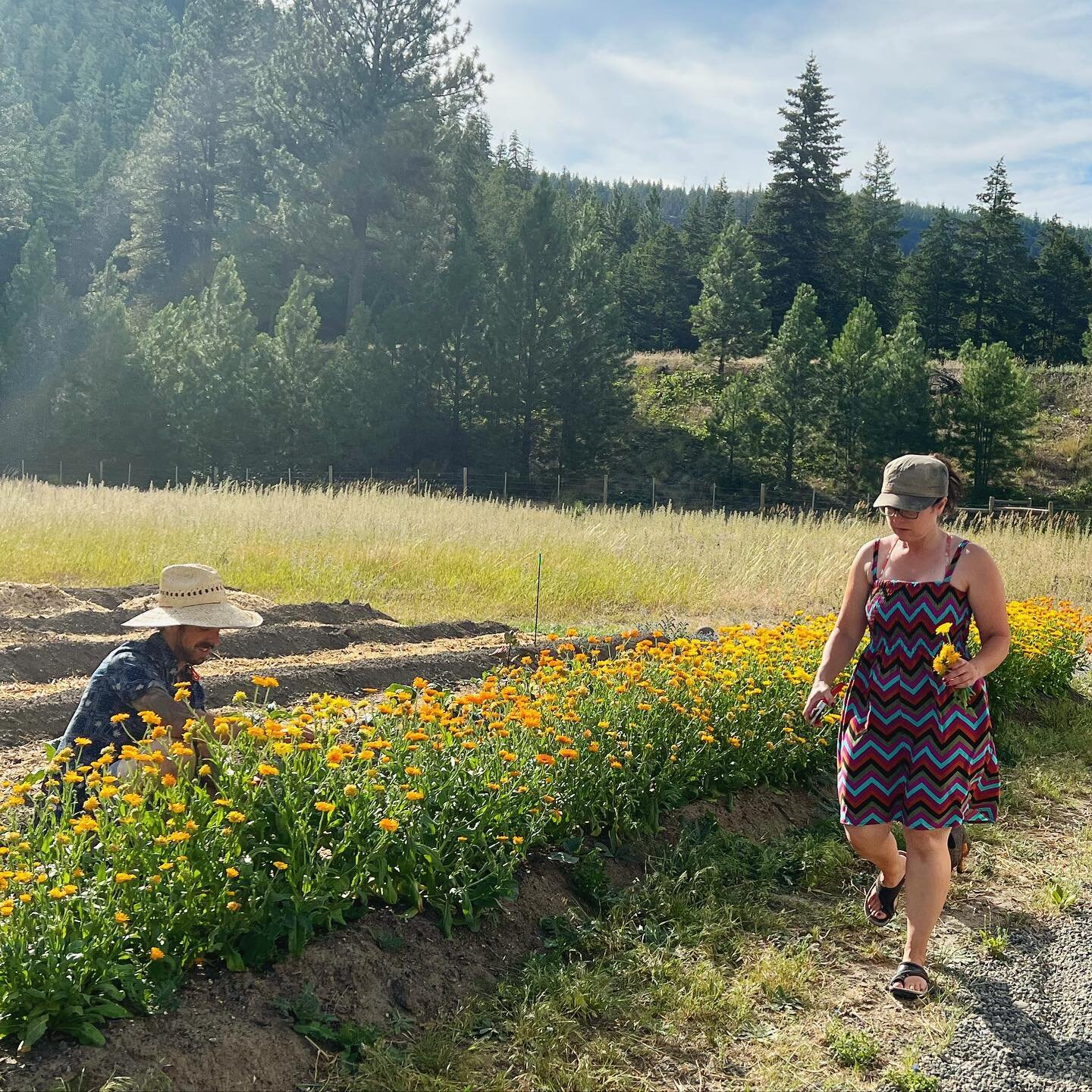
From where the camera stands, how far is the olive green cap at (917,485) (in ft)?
11.1

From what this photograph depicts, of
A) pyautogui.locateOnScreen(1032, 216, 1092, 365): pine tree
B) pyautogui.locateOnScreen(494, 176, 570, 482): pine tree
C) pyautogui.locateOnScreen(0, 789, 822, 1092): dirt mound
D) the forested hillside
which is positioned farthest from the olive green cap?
pyautogui.locateOnScreen(1032, 216, 1092, 365): pine tree

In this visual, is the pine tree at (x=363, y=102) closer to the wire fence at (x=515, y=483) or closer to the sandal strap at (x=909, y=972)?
the wire fence at (x=515, y=483)

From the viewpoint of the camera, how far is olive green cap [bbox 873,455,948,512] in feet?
11.1

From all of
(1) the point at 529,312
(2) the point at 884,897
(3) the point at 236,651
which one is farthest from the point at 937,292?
(2) the point at 884,897

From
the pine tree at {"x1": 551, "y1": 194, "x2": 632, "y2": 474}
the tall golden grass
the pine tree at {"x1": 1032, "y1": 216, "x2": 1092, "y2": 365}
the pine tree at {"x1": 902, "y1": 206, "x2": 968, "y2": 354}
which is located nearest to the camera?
the tall golden grass

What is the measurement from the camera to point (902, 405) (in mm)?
36781

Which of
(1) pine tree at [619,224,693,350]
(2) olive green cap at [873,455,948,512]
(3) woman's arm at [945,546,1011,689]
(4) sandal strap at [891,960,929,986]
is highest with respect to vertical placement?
(1) pine tree at [619,224,693,350]

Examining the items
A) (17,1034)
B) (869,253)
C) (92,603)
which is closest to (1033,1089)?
(17,1034)

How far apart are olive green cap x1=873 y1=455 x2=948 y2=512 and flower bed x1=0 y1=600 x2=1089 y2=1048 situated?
1375mm

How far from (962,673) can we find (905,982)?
0.97m

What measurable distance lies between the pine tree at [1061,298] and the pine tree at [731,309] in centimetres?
1880

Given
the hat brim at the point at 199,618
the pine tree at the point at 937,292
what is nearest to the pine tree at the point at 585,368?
the pine tree at the point at 937,292

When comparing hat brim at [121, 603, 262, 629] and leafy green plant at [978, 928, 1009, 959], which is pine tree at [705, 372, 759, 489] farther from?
hat brim at [121, 603, 262, 629]

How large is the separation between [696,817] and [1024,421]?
36994 millimetres
